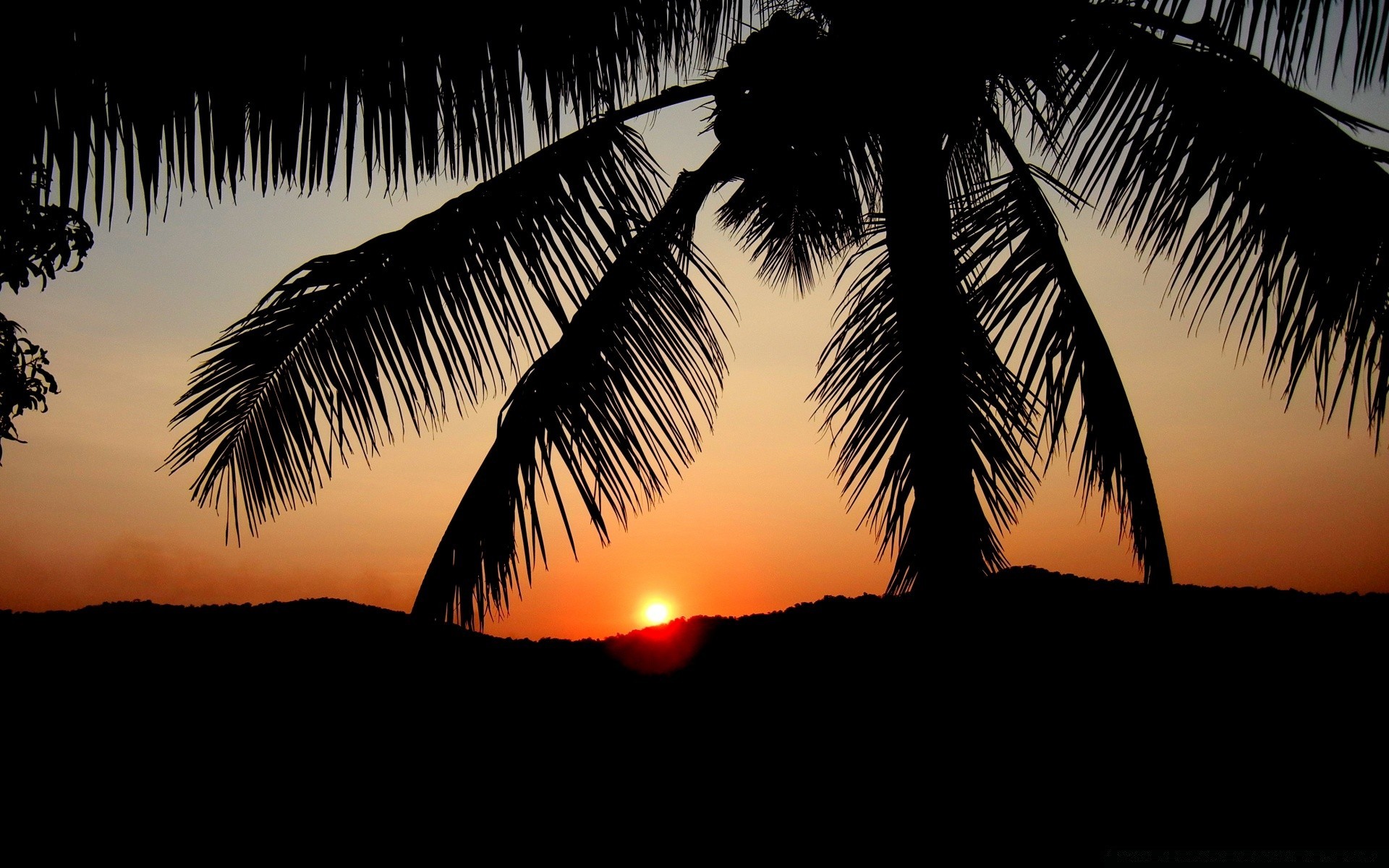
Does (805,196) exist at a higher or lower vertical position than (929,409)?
higher

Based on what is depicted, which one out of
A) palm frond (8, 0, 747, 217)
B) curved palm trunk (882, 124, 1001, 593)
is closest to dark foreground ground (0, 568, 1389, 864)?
curved palm trunk (882, 124, 1001, 593)

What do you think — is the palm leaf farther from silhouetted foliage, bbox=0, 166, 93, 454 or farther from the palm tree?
silhouetted foliage, bbox=0, 166, 93, 454

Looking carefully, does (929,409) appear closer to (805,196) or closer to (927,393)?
(927,393)

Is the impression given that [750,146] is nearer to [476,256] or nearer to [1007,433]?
[476,256]

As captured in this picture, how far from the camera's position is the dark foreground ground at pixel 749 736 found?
1.61 m

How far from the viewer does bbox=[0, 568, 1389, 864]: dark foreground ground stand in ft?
5.29

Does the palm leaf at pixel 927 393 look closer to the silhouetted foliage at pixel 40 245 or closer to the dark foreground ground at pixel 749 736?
the dark foreground ground at pixel 749 736

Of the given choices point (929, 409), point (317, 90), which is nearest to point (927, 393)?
point (929, 409)

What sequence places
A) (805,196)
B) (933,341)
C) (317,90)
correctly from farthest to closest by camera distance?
(805,196)
(933,341)
(317,90)

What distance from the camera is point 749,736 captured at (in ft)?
6.34

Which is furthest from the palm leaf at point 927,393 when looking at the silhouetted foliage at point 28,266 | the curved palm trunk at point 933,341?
the silhouetted foliage at point 28,266

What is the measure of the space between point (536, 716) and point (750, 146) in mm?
2736

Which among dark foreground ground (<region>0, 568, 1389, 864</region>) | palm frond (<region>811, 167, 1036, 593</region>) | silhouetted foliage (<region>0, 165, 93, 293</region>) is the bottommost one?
dark foreground ground (<region>0, 568, 1389, 864</region>)

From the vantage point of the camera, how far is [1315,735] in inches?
66.9
